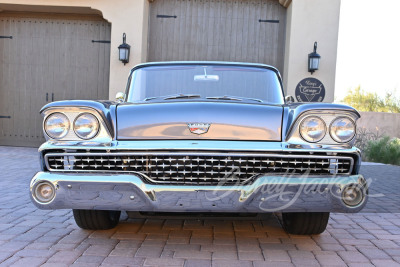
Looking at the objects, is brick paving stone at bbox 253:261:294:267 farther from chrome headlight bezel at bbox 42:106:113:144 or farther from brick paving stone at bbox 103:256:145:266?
chrome headlight bezel at bbox 42:106:113:144

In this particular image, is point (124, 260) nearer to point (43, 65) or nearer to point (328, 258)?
point (328, 258)

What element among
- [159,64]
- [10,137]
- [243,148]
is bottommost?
[10,137]

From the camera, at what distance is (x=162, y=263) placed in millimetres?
2268

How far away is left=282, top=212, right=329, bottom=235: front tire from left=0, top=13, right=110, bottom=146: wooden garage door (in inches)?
274

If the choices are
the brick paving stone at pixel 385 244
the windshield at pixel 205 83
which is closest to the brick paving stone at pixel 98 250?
the windshield at pixel 205 83

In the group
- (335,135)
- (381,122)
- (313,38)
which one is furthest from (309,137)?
(381,122)

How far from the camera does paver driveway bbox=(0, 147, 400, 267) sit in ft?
7.66

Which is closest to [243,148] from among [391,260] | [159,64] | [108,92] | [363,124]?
[391,260]

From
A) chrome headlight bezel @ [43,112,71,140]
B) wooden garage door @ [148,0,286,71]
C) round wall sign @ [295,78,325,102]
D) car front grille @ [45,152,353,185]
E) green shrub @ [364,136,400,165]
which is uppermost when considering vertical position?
wooden garage door @ [148,0,286,71]

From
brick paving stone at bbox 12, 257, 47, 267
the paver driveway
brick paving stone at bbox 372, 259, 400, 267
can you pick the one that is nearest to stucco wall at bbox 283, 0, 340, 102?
the paver driveway

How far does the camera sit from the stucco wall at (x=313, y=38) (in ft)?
26.3

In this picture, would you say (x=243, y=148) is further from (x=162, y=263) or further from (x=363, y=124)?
(x=363, y=124)

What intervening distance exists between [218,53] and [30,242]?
6.72 meters

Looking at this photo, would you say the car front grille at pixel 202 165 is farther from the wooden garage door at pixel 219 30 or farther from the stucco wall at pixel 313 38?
the wooden garage door at pixel 219 30
